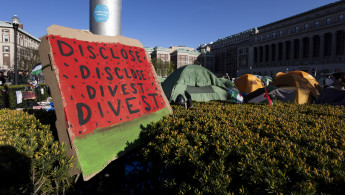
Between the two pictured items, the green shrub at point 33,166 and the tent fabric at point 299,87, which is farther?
the tent fabric at point 299,87

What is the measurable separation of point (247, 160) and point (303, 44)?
7767 cm

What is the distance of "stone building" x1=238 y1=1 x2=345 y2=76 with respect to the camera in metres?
55.4

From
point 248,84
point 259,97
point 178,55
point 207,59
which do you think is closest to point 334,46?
point 248,84

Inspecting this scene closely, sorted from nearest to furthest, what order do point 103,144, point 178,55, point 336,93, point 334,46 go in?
point 103,144 < point 336,93 < point 334,46 < point 178,55

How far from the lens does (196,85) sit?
8484 mm

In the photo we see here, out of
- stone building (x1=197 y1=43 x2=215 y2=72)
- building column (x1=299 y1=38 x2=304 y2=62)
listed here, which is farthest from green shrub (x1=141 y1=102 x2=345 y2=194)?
stone building (x1=197 y1=43 x2=215 y2=72)

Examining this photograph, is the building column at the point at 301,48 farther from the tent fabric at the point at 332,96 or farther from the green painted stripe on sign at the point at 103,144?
the green painted stripe on sign at the point at 103,144

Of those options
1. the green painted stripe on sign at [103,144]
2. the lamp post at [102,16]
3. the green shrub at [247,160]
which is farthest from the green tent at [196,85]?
the green shrub at [247,160]

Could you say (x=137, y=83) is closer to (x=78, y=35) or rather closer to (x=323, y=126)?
(x=78, y=35)

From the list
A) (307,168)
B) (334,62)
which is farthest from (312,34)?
(307,168)

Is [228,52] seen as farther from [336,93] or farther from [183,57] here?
[336,93]

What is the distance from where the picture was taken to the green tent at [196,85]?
8.06 meters

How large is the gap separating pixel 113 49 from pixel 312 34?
75052 mm

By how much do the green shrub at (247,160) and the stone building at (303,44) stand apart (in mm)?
51304
